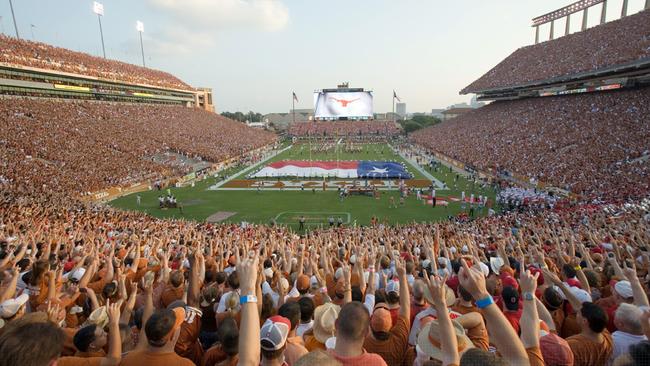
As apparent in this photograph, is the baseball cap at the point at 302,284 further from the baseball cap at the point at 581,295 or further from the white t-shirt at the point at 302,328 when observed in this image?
the baseball cap at the point at 581,295

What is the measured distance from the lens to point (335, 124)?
98.5 m

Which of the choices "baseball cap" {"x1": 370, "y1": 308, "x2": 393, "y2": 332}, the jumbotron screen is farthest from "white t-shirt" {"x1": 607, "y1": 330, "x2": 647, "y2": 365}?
the jumbotron screen

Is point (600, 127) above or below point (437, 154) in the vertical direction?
above

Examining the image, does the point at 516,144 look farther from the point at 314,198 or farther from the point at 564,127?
the point at 314,198

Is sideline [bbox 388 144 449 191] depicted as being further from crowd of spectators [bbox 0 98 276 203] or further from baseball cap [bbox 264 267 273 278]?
baseball cap [bbox 264 267 273 278]

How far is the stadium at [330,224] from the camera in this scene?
292 cm

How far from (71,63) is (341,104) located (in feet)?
160

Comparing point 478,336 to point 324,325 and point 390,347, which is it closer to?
point 390,347

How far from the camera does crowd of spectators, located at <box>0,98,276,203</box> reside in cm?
2878

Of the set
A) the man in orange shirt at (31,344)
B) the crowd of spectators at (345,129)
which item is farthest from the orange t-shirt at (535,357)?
the crowd of spectators at (345,129)

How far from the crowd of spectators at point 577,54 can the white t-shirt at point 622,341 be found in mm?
41844

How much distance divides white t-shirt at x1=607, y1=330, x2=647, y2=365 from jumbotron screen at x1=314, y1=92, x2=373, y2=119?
261 ft

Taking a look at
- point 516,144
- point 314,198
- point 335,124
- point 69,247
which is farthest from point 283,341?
point 335,124

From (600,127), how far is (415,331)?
41.0m
